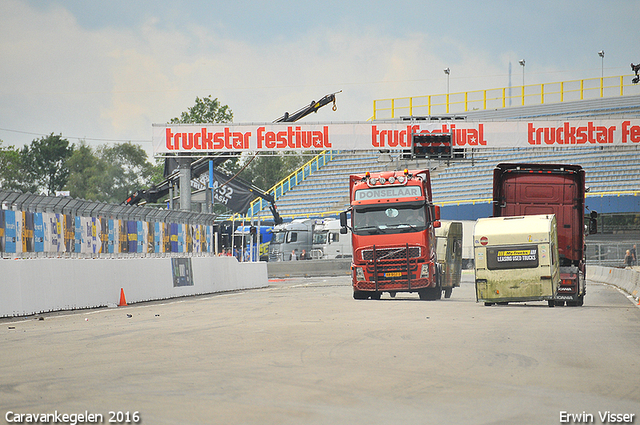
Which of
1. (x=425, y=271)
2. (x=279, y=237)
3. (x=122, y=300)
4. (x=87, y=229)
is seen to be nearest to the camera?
(x=87, y=229)

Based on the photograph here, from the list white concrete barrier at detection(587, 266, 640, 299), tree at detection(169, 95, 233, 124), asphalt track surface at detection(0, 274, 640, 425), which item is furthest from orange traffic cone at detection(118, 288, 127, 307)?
tree at detection(169, 95, 233, 124)

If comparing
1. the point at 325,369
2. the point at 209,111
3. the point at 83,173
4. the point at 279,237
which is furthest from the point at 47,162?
the point at 325,369

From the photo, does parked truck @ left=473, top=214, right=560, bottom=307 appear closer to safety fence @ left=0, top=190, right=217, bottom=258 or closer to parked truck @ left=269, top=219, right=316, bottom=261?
safety fence @ left=0, top=190, right=217, bottom=258

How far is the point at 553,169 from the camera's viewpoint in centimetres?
2102

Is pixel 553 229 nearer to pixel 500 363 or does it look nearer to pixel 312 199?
pixel 500 363

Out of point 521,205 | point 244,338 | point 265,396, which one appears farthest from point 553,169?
point 265,396

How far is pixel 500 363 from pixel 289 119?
3408cm

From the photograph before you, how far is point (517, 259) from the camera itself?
19.5m

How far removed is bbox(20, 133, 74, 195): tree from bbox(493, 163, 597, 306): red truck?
88442 mm

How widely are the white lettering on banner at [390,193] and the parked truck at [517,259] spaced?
3282 mm

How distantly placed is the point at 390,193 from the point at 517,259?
4808 millimetres

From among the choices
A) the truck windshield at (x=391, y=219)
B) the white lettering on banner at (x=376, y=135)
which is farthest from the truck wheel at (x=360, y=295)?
the white lettering on banner at (x=376, y=135)

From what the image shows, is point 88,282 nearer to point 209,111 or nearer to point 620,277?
point 620,277

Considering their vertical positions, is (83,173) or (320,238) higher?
(83,173)
